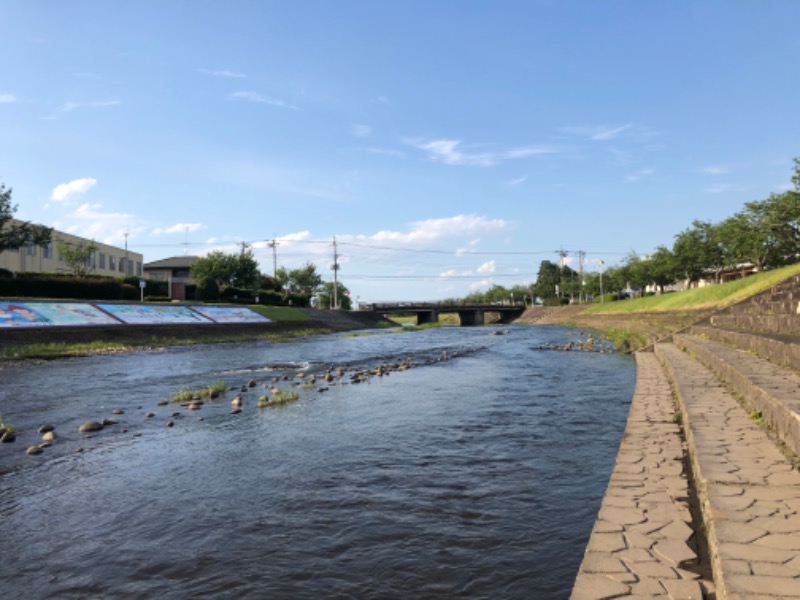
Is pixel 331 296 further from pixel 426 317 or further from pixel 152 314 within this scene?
pixel 152 314

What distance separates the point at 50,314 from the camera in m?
34.3

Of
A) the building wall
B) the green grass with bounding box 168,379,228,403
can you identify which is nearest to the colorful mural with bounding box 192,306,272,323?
the building wall

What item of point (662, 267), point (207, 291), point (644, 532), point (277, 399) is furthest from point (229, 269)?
point (644, 532)

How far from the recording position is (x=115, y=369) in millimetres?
22125

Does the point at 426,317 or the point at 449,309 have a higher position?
the point at 449,309

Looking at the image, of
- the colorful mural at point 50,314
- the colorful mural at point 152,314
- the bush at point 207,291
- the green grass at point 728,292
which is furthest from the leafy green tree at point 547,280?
the colorful mural at point 50,314

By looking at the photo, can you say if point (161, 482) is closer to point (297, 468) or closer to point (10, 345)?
point (297, 468)

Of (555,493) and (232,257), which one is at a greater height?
(232,257)

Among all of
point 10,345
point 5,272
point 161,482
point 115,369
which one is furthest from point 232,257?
point 161,482

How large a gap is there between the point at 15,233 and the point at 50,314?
1345 centimetres

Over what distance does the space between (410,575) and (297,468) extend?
3.54m

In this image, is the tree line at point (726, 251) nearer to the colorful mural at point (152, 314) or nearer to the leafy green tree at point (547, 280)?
the leafy green tree at point (547, 280)

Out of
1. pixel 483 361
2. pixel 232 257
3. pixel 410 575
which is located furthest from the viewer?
pixel 232 257

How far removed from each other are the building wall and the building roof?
25.2 feet
